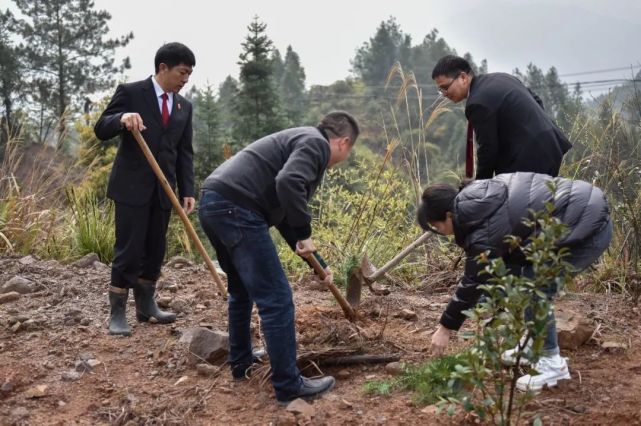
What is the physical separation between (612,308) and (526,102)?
67.2 inches

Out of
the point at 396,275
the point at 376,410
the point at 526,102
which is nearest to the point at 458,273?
the point at 396,275

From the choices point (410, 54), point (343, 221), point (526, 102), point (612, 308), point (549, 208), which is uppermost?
point (410, 54)

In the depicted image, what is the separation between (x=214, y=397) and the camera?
3395 millimetres

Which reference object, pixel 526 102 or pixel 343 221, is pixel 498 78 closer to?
pixel 526 102

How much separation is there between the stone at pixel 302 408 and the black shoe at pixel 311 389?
67 mm

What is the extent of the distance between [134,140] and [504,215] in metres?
2.24

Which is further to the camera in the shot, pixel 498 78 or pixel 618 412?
pixel 498 78

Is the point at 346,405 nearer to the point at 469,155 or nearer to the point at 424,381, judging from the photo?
the point at 424,381

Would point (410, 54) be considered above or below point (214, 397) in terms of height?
above

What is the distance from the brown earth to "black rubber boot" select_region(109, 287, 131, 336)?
6cm

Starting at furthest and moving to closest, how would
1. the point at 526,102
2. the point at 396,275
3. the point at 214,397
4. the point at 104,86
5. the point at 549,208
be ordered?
the point at 104,86
the point at 396,275
the point at 526,102
the point at 214,397
the point at 549,208

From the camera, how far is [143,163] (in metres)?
4.11

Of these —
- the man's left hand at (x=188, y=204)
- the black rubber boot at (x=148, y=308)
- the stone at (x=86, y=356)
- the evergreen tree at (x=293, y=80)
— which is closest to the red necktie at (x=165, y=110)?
the man's left hand at (x=188, y=204)

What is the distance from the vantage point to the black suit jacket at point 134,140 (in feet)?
13.4
